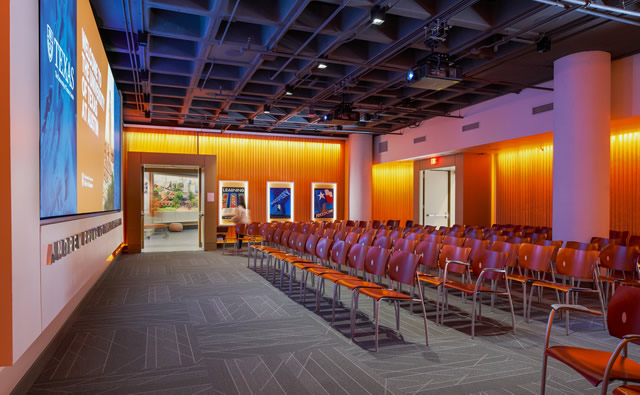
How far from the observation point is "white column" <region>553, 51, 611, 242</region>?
7.86 meters

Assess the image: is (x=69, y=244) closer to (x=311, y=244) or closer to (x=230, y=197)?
(x=311, y=244)

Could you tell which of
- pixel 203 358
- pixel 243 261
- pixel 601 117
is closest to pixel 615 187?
pixel 601 117

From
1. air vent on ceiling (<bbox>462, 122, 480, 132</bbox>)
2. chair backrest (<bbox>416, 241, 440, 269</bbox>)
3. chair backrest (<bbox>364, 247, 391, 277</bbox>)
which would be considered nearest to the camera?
chair backrest (<bbox>364, 247, 391, 277</bbox>)

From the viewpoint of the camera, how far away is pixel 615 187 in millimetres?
9867

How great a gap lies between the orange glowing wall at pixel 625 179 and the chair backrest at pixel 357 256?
708 centimetres

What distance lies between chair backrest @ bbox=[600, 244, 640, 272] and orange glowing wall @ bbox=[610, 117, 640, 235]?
4.34 m

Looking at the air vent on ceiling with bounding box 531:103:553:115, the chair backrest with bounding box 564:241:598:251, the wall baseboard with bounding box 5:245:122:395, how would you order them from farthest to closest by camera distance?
1. the air vent on ceiling with bounding box 531:103:553:115
2. the chair backrest with bounding box 564:241:598:251
3. the wall baseboard with bounding box 5:245:122:395

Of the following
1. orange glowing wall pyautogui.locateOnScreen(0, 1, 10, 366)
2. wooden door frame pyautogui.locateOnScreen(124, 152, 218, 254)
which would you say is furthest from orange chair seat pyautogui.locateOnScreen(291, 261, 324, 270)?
wooden door frame pyautogui.locateOnScreen(124, 152, 218, 254)

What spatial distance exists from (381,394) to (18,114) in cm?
320

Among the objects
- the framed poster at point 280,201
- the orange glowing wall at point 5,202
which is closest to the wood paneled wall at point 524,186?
the framed poster at point 280,201

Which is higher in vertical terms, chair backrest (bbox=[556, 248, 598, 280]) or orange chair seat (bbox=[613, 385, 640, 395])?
chair backrest (bbox=[556, 248, 598, 280])

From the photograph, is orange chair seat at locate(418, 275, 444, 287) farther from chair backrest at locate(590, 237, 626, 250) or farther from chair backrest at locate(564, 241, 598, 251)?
chair backrest at locate(590, 237, 626, 250)

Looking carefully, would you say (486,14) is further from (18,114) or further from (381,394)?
(18,114)

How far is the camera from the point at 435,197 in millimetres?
15938
